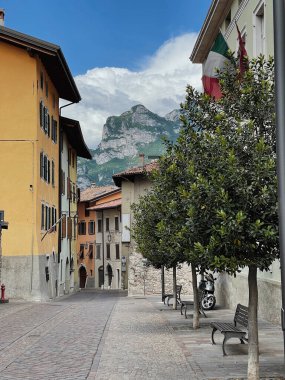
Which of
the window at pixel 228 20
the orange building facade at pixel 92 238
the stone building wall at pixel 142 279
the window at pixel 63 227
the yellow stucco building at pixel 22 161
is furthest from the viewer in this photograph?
the orange building facade at pixel 92 238

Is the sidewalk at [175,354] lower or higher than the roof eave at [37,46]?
lower

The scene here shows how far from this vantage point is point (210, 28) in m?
31.1

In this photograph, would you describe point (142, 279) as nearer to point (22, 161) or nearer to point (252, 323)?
point (22, 161)

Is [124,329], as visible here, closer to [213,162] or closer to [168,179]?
[168,179]

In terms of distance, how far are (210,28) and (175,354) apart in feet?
72.0

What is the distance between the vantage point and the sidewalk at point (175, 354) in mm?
9945

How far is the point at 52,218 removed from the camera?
40.2 meters

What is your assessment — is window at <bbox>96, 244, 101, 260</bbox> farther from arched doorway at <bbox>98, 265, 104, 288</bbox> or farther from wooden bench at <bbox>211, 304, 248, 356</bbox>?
wooden bench at <bbox>211, 304, 248, 356</bbox>

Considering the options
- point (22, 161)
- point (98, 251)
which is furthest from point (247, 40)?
point (98, 251)

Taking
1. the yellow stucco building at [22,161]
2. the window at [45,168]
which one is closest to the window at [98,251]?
the window at [45,168]

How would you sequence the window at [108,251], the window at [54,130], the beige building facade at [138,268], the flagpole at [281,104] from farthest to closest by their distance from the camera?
the window at [108,251]
the beige building facade at [138,268]
the window at [54,130]
the flagpole at [281,104]

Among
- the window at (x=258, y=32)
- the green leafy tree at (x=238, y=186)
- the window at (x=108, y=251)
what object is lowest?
the green leafy tree at (x=238, y=186)

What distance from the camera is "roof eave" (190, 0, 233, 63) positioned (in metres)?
28.0

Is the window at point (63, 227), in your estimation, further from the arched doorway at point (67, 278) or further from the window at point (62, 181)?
the arched doorway at point (67, 278)
